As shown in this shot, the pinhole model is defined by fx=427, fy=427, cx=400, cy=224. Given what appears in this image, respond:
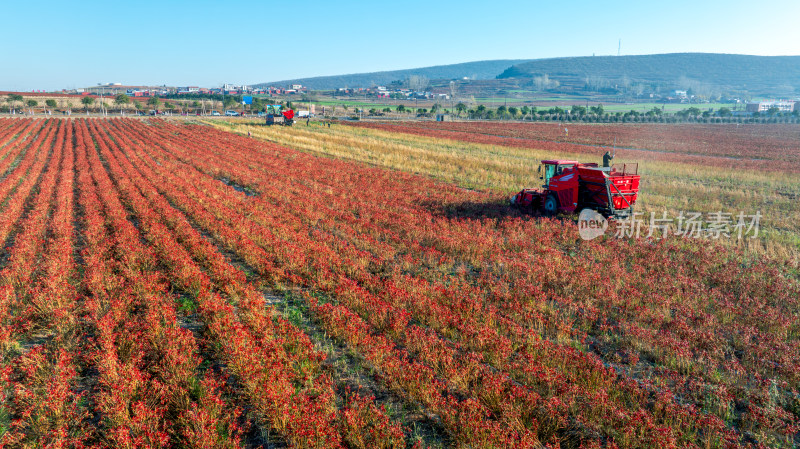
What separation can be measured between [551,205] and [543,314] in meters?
8.07

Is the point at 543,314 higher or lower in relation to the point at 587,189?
lower

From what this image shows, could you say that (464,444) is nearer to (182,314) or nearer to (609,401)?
(609,401)

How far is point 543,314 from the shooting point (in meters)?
7.91

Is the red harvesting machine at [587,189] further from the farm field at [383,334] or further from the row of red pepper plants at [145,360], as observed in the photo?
the row of red pepper plants at [145,360]

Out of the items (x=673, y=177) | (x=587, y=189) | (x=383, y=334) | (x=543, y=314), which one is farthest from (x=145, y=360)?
(x=673, y=177)

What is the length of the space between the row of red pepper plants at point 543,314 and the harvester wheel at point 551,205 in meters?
1.58

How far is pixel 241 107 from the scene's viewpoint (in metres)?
120

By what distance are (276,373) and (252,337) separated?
1281 mm

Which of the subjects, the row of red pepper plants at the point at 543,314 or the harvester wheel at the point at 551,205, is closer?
the row of red pepper plants at the point at 543,314

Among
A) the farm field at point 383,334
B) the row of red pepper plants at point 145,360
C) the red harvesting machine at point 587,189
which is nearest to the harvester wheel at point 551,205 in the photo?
the red harvesting machine at point 587,189

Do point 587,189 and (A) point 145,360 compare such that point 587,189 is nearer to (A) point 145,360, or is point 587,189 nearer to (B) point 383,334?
(B) point 383,334

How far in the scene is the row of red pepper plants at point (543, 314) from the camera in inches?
207

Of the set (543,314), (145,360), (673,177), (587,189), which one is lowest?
(543,314)

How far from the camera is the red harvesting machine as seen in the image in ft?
43.5
